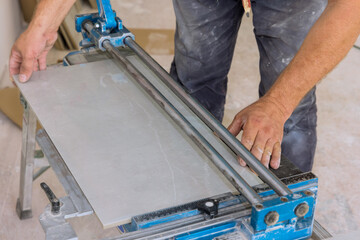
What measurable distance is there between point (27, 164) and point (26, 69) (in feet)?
1.70

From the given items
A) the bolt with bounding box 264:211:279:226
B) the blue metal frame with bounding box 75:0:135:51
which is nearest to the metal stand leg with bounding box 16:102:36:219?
the blue metal frame with bounding box 75:0:135:51

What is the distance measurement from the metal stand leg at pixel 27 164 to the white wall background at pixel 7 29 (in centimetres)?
107

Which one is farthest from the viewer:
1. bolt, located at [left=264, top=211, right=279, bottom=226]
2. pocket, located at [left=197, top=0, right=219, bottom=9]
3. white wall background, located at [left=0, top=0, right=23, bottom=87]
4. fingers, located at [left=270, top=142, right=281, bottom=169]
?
white wall background, located at [left=0, top=0, right=23, bottom=87]

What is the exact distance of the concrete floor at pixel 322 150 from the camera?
88.5 inches

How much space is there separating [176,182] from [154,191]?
0.21 ft

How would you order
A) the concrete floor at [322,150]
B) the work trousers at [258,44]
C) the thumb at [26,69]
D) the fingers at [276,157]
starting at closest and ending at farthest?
the fingers at [276,157]
the thumb at [26,69]
the work trousers at [258,44]
the concrete floor at [322,150]

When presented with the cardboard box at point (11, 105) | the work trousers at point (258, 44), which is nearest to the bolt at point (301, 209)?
the work trousers at point (258, 44)

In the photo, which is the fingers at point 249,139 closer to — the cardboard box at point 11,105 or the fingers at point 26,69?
the fingers at point 26,69

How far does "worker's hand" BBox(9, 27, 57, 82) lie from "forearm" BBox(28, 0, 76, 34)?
1cm

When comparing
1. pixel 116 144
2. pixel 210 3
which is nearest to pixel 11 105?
pixel 210 3

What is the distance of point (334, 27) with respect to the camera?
1436 mm

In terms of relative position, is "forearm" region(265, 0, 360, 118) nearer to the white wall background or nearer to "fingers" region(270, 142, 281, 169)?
"fingers" region(270, 142, 281, 169)

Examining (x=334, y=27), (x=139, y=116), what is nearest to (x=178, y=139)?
(x=139, y=116)

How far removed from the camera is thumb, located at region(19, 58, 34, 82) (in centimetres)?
165
